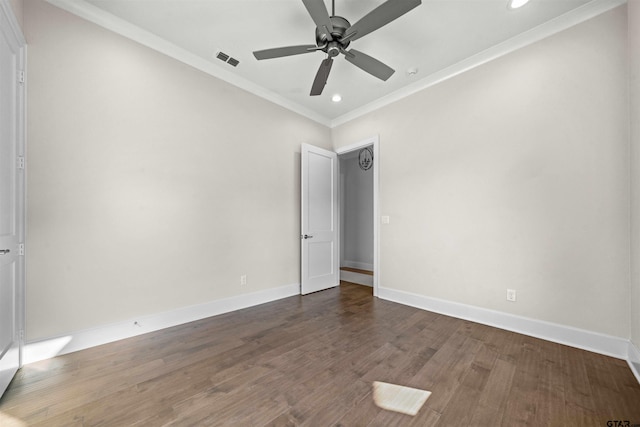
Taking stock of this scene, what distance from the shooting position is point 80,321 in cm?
212

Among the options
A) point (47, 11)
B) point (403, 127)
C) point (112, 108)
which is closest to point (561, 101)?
point (403, 127)

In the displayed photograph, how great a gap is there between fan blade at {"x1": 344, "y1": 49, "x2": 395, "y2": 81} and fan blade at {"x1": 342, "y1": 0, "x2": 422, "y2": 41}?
18cm

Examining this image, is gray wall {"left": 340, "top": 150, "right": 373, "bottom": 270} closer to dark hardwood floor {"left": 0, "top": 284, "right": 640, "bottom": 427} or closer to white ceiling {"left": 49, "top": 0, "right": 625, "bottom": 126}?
white ceiling {"left": 49, "top": 0, "right": 625, "bottom": 126}

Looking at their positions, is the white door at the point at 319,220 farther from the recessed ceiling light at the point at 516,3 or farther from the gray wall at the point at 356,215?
the recessed ceiling light at the point at 516,3

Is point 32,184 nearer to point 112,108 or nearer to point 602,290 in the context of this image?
point 112,108

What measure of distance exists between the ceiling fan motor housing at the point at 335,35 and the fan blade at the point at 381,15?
2.3 inches

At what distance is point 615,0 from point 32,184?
491cm

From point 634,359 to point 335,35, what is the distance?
329cm

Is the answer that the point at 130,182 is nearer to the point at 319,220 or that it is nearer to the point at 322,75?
the point at 322,75

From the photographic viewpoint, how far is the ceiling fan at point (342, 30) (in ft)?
5.50

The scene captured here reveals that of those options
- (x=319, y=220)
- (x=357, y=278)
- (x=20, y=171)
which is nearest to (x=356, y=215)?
(x=357, y=278)

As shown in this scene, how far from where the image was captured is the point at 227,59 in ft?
9.30

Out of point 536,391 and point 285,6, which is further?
point 285,6

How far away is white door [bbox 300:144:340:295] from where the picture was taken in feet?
12.4
